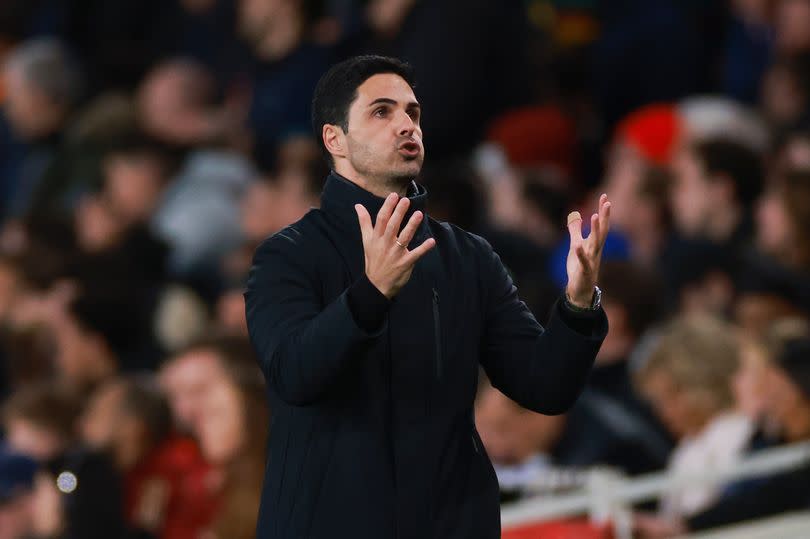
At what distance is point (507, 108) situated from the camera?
841 centimetres

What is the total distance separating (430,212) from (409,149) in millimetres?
3991

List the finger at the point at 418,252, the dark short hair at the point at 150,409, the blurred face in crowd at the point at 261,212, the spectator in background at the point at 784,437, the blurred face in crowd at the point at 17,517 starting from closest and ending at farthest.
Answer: the finger at the point at 418,252
the spectator in background at the point at 784,437
the blurred face in crowd at the point at 17,517
the dark short hair at the point at 150,409
the blurred face in crowd at the point at 261,212

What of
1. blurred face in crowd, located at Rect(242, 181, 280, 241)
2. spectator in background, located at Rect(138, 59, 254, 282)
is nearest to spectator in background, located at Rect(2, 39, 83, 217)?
spectator in background, located at Rect(138, 59, 254, 282)

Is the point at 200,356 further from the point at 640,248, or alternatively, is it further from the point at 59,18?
the point at 59,18

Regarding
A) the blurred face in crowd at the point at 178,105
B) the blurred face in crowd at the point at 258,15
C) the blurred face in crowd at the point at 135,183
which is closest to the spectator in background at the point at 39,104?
the blurred face in crowd at the point at 178,105

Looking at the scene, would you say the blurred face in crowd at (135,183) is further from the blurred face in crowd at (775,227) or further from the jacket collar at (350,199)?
the jacket collar at (350,199)

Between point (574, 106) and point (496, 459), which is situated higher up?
point (574, 106)

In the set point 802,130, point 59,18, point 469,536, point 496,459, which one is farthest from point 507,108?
point 469,536

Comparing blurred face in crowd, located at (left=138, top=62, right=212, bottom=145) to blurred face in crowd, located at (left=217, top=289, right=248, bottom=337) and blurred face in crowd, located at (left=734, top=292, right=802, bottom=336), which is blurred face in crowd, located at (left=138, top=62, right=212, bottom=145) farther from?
blurred face in crowd, located at (left=734, top=292, right=802, bottom=336)

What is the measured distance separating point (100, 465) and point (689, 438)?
1867mm

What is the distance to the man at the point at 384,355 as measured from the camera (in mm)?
3096

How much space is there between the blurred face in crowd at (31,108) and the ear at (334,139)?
727cm

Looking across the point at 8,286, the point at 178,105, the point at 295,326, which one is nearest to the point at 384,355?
the point at 295,326

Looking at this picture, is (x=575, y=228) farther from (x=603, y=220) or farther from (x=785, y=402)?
(x=785, y=402)
